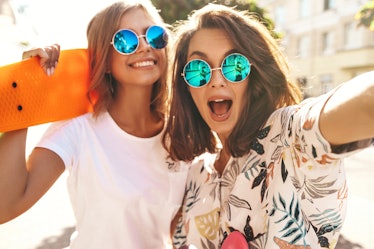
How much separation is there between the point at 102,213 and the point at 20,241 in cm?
376

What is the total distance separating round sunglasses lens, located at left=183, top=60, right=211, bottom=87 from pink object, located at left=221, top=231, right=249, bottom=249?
757 mm

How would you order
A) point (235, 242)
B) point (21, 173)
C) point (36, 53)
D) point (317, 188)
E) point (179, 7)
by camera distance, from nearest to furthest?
point (317, 188) → point (235, 242) → point (21, 173) → point (36, 53) → point (179, 7)

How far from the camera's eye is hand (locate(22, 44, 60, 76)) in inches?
73.4

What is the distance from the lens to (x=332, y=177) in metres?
1.32

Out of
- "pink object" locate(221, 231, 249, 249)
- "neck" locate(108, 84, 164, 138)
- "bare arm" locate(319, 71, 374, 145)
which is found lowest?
"pink object" locate(221, 231, 249, 249)

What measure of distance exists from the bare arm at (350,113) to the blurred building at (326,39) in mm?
23535

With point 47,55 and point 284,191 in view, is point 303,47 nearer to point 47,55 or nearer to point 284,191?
point 47,55

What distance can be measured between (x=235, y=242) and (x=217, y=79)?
2.57 ft

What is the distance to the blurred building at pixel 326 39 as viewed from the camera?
24.8 metres

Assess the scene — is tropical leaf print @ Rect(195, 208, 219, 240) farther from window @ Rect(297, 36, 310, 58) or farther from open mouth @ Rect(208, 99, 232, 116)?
window @ Rect(297, 36, 310, 58)

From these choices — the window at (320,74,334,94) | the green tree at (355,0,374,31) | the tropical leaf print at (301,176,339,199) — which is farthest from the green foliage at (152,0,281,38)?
the window at (320,74,334,94)

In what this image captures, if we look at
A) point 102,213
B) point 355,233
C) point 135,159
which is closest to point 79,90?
point 135,159

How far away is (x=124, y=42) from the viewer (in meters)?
2.14

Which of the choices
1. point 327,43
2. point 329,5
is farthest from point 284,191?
point 329,5
